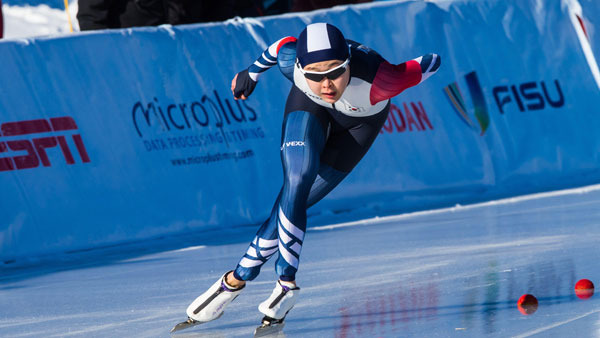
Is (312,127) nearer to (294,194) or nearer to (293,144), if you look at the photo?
(293,144)

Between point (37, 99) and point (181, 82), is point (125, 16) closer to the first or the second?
point (181, 82)

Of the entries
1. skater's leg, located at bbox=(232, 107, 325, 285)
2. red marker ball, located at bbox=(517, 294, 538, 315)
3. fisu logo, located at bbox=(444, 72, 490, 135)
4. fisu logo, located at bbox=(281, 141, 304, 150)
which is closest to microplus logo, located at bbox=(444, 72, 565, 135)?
fisu logo, located at bbox=(444, 72, 490, 135)

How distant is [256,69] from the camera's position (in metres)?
5.17

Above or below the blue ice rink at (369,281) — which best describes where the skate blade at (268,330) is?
above

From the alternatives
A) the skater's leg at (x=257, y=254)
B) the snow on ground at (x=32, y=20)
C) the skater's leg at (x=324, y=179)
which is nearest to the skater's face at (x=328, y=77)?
the skater's leg at (x=324, y=179)

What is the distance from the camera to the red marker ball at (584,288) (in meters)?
4.76

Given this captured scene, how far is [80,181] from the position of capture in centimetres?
795

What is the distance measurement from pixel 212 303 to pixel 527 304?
4.65 ft

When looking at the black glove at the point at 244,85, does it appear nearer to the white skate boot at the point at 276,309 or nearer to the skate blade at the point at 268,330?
the white skate boot at the point at 276,309

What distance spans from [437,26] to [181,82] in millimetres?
2893

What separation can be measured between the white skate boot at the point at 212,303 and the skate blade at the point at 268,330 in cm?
32

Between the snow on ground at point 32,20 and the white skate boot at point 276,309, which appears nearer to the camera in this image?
the white skate boot at point 276,309

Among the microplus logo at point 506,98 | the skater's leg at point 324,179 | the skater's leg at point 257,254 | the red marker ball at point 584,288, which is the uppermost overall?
the skater's leg at point 324,179

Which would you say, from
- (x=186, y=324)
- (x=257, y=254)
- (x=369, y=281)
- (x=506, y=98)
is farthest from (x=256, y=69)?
(x=506, y=98)
